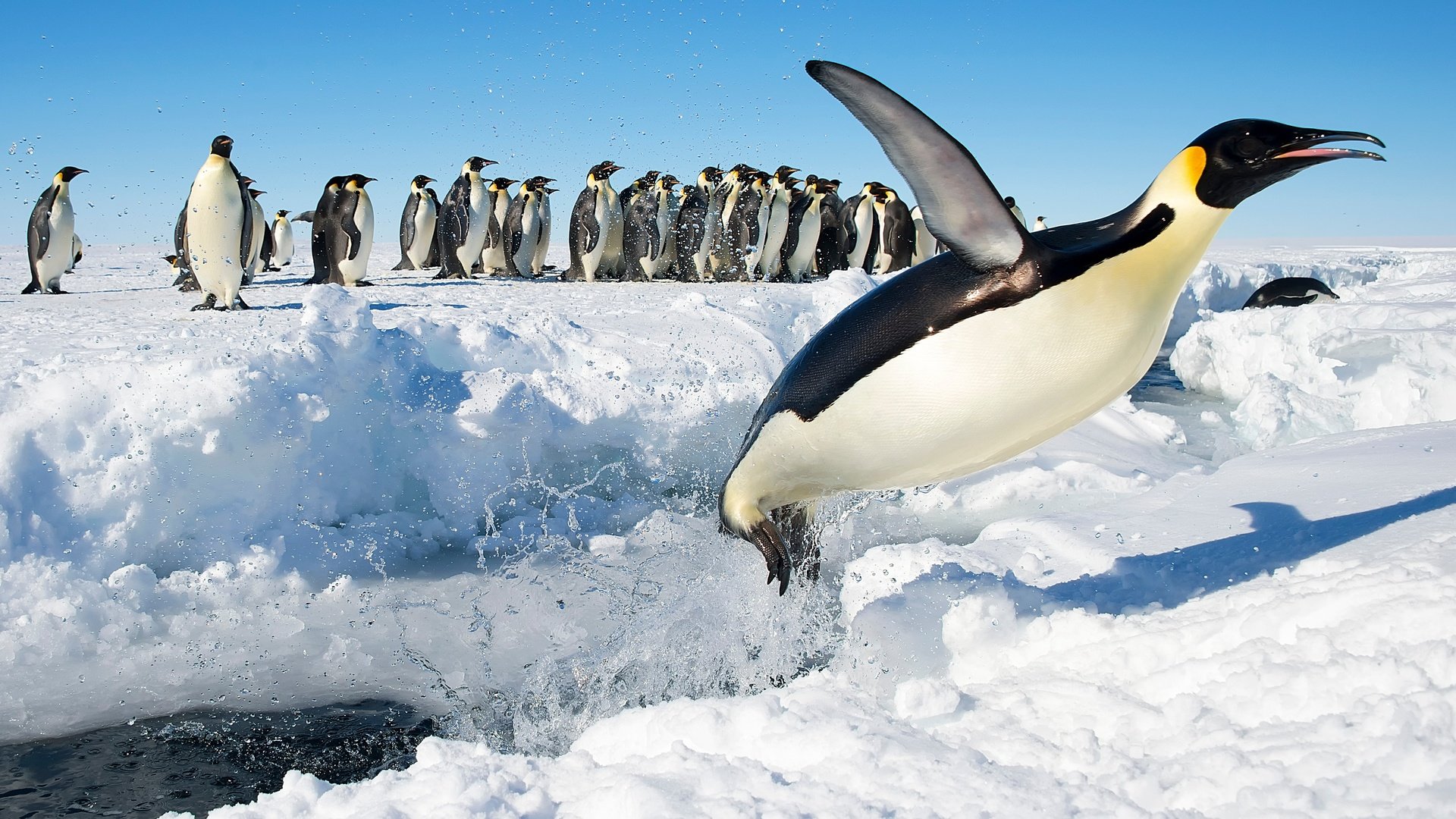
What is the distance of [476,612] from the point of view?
3.24m

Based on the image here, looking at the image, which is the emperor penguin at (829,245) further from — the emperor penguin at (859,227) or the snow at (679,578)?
the snow at (679,578)

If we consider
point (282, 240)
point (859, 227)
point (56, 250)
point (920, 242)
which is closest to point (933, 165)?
point (56, 250)

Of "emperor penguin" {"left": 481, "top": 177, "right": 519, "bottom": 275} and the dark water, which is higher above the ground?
"emperor penguin" {"left": 481, "top": 177, "right": 519, "bottom": 275}

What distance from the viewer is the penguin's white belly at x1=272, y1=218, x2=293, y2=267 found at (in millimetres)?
16406

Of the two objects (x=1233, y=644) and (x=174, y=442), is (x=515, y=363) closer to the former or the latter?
(x=174, y=442)

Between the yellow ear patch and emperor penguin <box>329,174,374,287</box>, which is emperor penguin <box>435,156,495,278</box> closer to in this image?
emperor penguin <box>329,174,374,287</box>

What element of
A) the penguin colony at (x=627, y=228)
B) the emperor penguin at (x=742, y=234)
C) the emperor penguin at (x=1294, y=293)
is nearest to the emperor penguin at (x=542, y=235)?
the penguin colony at (x=627, y=228)

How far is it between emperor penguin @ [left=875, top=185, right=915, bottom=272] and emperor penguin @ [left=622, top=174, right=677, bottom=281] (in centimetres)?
422

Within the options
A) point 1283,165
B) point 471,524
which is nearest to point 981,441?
point 1283,165

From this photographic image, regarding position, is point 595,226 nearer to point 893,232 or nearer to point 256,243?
point 256,243

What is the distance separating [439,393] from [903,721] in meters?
3.26

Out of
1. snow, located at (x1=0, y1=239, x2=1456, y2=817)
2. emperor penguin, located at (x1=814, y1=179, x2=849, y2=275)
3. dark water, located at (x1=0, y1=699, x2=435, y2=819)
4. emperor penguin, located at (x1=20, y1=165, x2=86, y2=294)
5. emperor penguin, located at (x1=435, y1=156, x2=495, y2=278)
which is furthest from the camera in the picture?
emperor penguin, located at (x1=814, y1=179, x2=849, y2=275)

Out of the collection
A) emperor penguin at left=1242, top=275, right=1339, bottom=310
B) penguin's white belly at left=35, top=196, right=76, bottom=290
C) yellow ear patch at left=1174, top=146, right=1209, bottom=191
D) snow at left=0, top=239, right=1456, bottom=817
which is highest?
penguin's white belly at left=35, top=196, right=76, bottom=290

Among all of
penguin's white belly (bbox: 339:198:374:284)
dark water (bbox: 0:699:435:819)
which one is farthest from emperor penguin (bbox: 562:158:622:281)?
dark water (bbox: 0:699:435:819)
